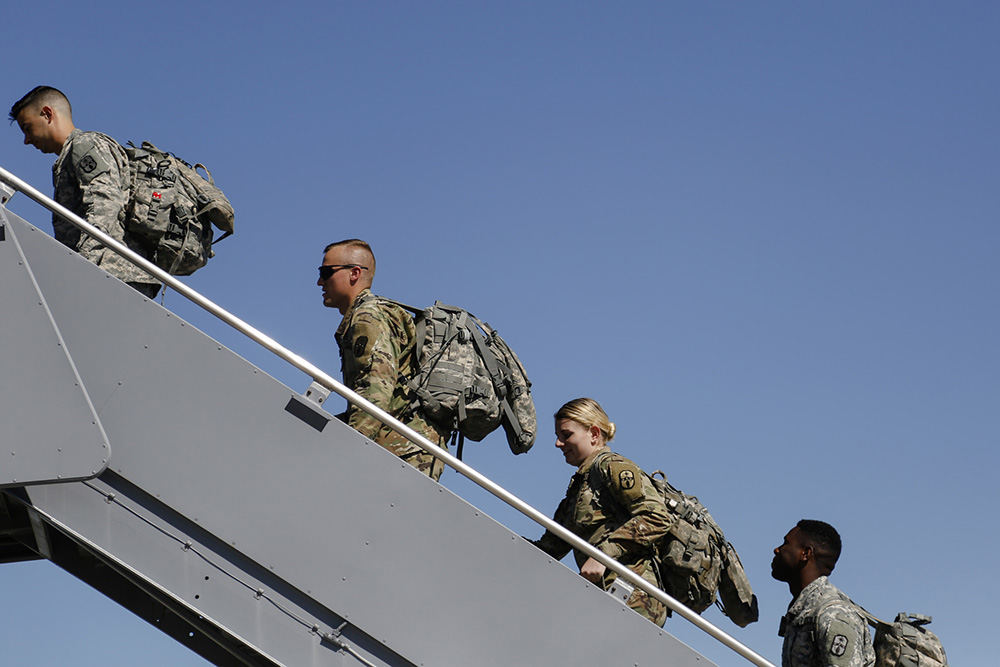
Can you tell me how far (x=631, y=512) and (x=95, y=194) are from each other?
3560 millimetres

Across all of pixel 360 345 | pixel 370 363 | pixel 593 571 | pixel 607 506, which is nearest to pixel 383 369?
pixel 370 363

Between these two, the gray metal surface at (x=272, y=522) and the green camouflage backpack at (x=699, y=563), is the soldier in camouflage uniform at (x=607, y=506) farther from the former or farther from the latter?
the gray metal surface at (x=272, y=522)

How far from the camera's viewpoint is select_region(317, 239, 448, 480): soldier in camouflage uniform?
594 cm

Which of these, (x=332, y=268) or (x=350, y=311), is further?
(x=332, y=268)

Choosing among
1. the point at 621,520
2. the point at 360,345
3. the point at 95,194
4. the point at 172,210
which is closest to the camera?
the point at 360,345

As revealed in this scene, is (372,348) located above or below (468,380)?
below

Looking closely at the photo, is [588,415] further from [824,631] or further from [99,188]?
[99,188]

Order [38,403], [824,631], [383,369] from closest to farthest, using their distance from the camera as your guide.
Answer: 1. [38,403]
2. [383,369]
3. [824,631]

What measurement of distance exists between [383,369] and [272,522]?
1.17 m

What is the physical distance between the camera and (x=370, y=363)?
19.7ft

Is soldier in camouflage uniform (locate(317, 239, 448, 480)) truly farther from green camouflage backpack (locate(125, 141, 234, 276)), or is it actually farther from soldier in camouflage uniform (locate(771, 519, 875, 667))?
soldier in camouflage uniform (locate(771, 519, 875, 667))

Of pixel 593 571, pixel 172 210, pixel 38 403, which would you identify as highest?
pixel 172 210

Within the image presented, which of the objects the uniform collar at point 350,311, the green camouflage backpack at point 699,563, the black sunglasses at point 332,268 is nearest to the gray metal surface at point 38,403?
the uniform collar at point 350,311

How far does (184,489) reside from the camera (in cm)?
510
